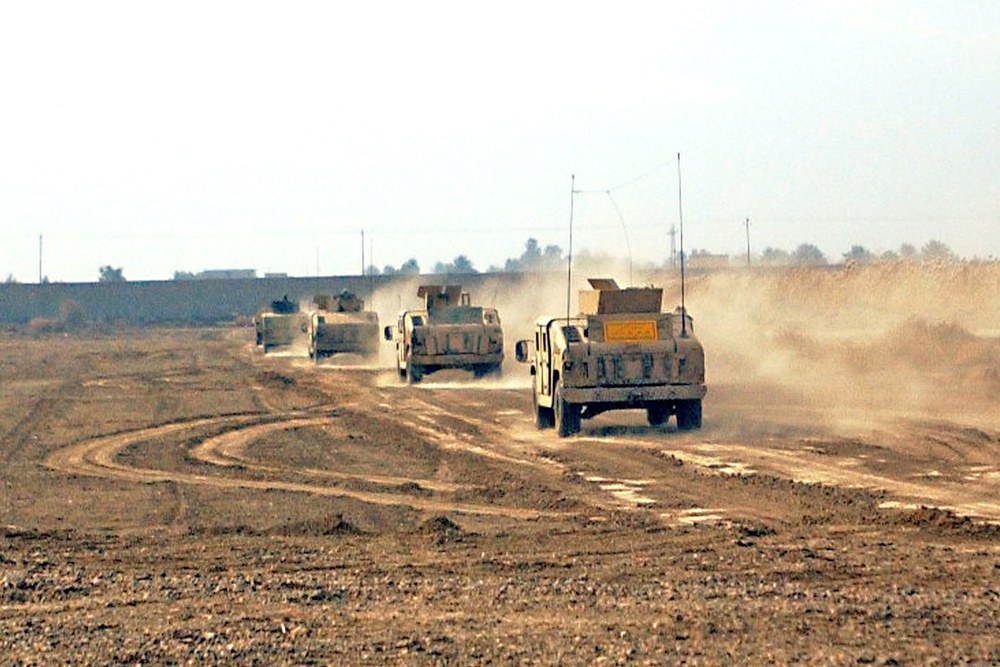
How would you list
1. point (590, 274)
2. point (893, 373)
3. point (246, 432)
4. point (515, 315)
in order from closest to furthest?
point (246, 432) < point (893, 373) < point (590, 274) < point (515, 315)

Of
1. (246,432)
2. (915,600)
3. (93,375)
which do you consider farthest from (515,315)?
(915,600)

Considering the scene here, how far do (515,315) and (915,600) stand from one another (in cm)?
6568

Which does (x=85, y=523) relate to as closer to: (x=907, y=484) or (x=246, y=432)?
(x=907, y=484)

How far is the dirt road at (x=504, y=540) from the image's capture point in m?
8.96

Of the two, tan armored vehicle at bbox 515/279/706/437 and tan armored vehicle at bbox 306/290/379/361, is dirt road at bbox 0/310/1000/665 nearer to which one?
tan armored vehicle at bbox 515/279/706/437

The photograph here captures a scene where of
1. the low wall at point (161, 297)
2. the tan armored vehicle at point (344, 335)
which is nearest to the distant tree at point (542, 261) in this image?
the low wall at point (161, 297)

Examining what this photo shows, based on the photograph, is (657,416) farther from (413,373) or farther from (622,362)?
(413,373)

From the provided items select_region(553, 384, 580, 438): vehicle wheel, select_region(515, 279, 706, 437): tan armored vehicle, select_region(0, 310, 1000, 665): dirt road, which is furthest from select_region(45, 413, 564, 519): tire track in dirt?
select_region(515, 279, 706, 437): tan armored vehicle

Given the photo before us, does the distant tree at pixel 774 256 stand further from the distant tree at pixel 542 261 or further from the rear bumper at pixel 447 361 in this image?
the rear bumper at pixel 447 361

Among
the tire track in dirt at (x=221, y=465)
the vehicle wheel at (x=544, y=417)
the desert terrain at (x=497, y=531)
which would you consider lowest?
the tire track in dirt at (x=221, y=465)

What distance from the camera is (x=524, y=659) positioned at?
8.44 metres

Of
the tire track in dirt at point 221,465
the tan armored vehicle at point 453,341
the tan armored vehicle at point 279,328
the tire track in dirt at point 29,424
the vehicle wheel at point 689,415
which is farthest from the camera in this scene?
the tan armored vehicle at point 279,328

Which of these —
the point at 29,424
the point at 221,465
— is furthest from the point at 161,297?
the point at 221,465

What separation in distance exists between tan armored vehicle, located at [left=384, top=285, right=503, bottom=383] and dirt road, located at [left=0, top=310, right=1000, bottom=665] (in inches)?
393
